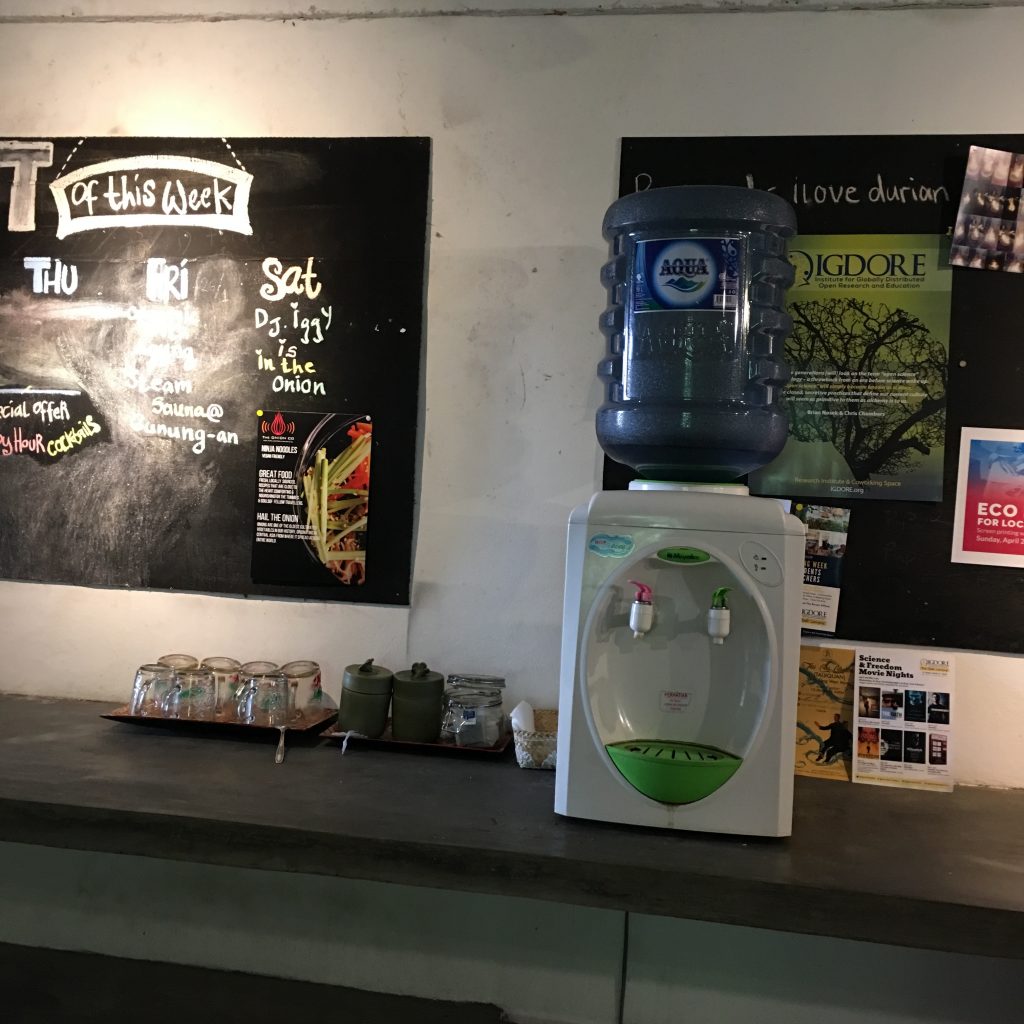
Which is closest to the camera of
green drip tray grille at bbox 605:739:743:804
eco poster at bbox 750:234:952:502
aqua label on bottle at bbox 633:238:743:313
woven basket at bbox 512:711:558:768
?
green drip tray grille at bbox 605:739:743:804

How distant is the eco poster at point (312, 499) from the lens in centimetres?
191

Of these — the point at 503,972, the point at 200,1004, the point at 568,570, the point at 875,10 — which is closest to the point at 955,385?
the point at 875,10

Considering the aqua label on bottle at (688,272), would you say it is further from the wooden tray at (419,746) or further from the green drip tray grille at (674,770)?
the wooden tray at (419,746)

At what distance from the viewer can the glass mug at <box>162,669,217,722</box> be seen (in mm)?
1784

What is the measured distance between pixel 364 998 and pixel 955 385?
164 cm

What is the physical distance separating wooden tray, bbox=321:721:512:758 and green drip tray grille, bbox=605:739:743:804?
39cm

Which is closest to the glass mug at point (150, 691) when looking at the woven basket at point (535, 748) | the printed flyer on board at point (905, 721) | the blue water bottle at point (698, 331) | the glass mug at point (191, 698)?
the glass mug at point (191, 698)

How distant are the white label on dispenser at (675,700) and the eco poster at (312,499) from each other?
2.48 ft

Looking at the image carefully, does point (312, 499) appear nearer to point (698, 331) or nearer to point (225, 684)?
point (225, 684)

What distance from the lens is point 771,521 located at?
1.36 m

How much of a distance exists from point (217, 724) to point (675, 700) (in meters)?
0.89

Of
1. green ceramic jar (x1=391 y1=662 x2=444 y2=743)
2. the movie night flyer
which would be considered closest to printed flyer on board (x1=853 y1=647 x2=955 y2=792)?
the movie night flyer

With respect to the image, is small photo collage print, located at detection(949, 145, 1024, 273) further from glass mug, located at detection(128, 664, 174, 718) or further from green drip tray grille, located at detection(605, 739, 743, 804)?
glass mug, located at detection(128, 664, 174, 718)

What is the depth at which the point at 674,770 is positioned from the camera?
1347mm
